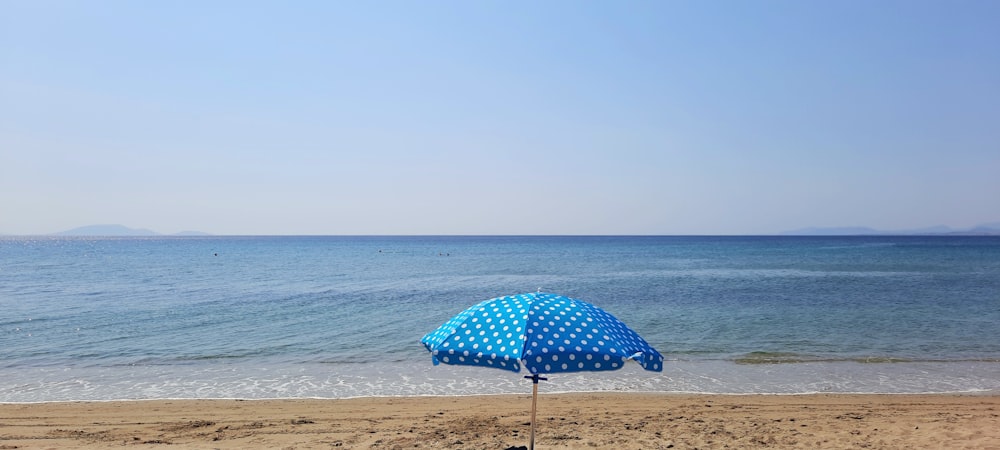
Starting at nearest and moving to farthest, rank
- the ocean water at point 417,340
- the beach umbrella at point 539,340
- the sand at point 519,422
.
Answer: the beach umbrella at point 539,340
the sand at point 519,422
the ocean water at point 417,340

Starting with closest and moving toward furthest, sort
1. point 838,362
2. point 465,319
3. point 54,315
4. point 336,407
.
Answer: point 465,319 < point 336,407 < point 838,362 < point 54,315

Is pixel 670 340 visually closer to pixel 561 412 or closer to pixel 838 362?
pixel 838 362

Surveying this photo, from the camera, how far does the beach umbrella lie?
5191 millimetres

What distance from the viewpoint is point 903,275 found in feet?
143

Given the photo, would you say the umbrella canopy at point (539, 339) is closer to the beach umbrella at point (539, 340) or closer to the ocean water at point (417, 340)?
the beach umbrella at point (539, 340)

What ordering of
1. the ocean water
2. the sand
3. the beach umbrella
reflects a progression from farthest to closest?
the ocean water, the sand, the beach umbrella

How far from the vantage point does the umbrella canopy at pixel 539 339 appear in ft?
17.0

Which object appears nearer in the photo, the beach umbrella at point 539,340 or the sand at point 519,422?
the beach umbrella at point 539,340

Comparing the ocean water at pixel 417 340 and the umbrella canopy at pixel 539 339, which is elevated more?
the umbrella canopy at pixel 539 339

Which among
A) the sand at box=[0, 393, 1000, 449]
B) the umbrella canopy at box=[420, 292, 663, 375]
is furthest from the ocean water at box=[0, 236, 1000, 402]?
the umbrella canopy at box=[420, 292, 663, 375]

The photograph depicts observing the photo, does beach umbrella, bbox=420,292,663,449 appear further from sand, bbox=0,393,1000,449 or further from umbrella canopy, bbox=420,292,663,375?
sand, bbox=0,393,1000,449

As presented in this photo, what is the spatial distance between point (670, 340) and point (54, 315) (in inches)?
998

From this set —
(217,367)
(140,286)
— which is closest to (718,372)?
(217,367)

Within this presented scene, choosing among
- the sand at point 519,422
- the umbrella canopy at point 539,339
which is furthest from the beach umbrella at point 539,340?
the sand at point 519,422
